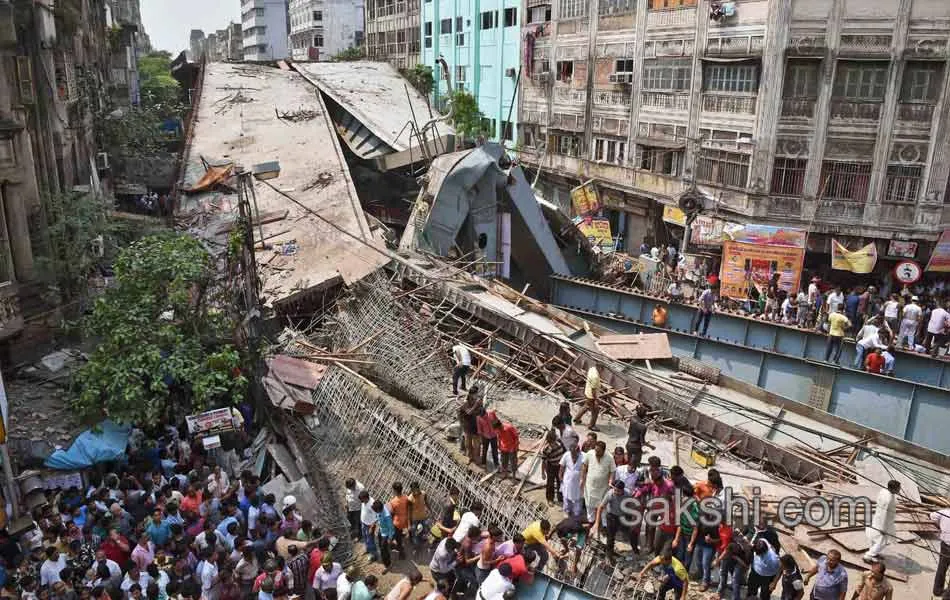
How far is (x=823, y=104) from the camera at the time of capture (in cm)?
2159

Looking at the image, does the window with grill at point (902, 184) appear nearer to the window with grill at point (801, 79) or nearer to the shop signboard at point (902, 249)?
the shop signboard at point (902, 249)

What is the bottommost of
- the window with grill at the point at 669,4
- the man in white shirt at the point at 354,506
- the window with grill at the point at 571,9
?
the man in white shirt at the point at 354,506

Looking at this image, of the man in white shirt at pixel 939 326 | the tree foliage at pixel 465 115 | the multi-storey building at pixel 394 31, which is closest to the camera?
the man in white shirt at pixel 939 326

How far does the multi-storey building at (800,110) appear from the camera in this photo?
818 inches

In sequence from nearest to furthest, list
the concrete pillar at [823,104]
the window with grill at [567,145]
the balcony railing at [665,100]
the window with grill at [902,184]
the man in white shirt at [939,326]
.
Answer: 1. the man in white shirt at [939,326]
2. the concrete pillar at [823,104]
3. the window with grill at [902,184]
4. the balcony railing at [665,100]
5. the window with grill at [567,145]

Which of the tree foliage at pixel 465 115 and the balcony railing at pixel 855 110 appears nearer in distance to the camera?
the balcony railing at pixel 855 110

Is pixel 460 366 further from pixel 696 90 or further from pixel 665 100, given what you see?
pixel 665 100

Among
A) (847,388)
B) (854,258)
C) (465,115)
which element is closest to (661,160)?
(854,258)

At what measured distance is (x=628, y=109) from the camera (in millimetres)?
28953

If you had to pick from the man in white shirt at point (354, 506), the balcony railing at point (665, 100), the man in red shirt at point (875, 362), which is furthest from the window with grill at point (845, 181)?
the man in white shirt at point (354, 506)

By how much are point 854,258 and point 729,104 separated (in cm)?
601

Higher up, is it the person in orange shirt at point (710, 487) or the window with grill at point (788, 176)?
the window with grill at point (788, 176)

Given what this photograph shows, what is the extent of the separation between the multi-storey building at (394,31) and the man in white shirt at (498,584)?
42508 millimetres

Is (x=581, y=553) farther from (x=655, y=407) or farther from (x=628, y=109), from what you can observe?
(x=628, y=109)
